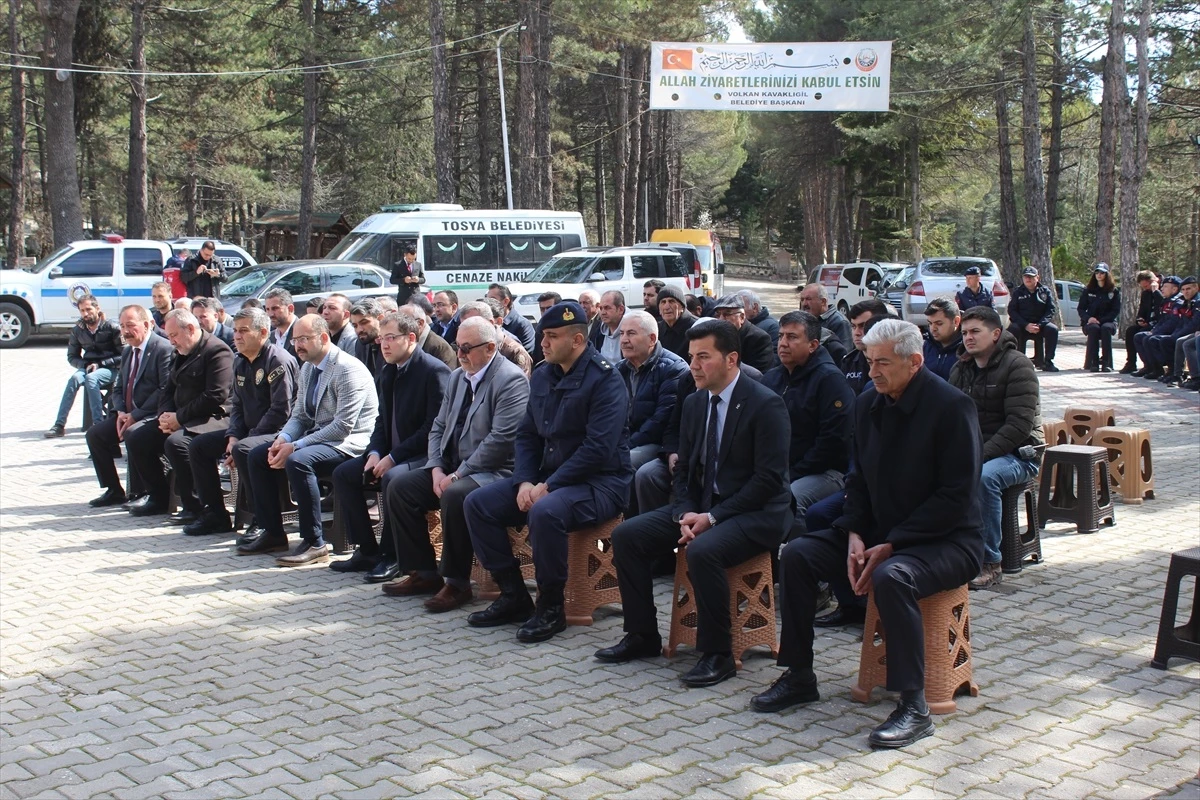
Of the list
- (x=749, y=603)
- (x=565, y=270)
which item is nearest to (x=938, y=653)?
(x=749, y=603)

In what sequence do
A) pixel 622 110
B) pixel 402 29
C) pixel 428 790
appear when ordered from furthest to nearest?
pixel 622 110 → pixel 402 29 → pixel 428 790

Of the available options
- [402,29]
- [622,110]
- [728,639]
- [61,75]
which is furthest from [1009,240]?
[728,639]

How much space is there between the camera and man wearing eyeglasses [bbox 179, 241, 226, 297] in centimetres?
1775

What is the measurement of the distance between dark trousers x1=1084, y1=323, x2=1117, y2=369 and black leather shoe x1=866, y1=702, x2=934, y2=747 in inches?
647

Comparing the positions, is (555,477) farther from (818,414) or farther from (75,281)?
(75,281)

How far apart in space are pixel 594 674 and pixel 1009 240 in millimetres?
31826

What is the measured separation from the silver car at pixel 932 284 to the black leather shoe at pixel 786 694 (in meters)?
20.8

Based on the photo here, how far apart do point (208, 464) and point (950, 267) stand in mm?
22872

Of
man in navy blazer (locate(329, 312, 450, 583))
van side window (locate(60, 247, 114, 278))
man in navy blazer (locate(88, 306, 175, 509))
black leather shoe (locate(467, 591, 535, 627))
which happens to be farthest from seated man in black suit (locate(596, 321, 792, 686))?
van side window (locate(60, 247, 114, 278))

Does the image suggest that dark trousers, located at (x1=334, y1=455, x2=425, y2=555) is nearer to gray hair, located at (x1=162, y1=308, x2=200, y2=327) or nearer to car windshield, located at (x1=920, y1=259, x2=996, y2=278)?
gray hair, located at (x1=162, y1=308, x2=200, y2=327)

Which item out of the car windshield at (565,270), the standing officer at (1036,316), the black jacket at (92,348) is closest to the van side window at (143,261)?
the car windshield at (565,270)

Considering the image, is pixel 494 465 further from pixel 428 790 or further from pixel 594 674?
pixel 428 790

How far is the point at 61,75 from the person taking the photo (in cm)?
2823

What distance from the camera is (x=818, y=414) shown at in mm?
6648
